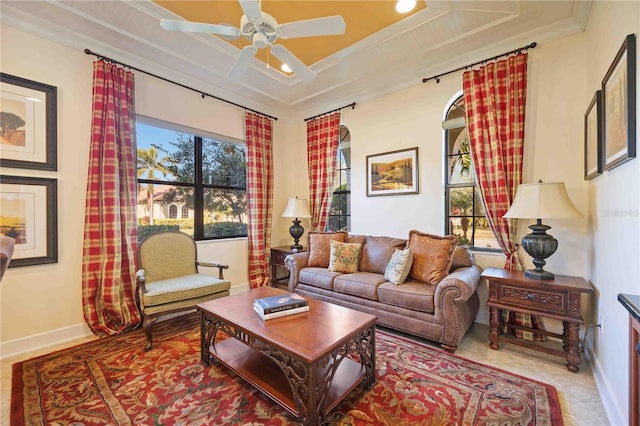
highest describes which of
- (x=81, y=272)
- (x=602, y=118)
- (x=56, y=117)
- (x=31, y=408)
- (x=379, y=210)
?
(x=56, y=117)

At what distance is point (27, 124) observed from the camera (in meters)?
2.36

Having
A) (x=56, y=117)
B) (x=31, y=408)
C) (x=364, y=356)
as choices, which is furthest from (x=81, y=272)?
(x=364, y=356)

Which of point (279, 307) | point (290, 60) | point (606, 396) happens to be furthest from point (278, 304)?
→ point (606, 396)

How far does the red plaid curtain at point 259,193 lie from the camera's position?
400 cm

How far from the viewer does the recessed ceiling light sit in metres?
2.29

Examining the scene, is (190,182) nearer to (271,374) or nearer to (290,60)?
(290,60)

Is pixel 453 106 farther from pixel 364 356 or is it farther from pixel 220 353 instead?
pixel 220 353

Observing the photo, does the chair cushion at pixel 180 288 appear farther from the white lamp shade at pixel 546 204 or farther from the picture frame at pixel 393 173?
the white lamp shade at pixel 546 204

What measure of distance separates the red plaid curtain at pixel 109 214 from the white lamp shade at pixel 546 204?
146 inches

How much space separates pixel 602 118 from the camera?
1885 millimetres

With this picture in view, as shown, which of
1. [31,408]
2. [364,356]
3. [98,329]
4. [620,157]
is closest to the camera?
[620,157]

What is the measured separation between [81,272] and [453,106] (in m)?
4.33

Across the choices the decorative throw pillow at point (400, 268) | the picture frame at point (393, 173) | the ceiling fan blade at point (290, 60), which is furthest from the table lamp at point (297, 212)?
the ceiling fan blade at point (290, 60)

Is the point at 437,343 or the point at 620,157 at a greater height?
the point at 620,157
